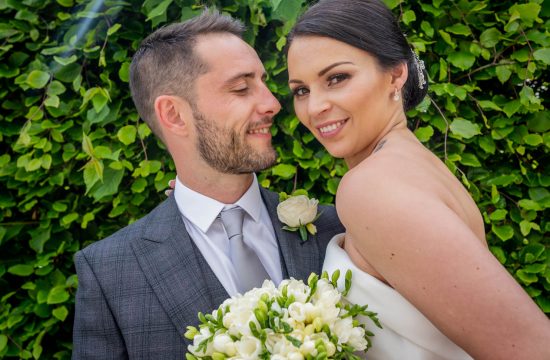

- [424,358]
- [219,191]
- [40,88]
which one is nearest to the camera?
[424,358]

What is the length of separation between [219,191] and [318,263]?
0.54 meters

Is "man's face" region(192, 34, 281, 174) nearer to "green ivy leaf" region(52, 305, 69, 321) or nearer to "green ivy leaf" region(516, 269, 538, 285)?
"green ivy leaf" region(52, 305, 69, 321)

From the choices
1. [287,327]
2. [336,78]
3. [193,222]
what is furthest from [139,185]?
[287,327]

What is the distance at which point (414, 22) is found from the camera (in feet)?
9.59

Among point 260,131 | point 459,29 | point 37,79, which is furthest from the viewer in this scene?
point 37,79

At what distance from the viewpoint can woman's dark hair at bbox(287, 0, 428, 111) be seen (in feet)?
6.35

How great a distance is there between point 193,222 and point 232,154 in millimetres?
333

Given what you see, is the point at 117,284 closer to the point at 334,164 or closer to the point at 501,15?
the point at 334,164

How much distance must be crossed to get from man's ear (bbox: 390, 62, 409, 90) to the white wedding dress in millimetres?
685

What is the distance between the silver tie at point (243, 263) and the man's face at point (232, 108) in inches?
10.9

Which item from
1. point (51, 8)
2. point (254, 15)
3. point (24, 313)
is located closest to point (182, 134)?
point (254, 15)

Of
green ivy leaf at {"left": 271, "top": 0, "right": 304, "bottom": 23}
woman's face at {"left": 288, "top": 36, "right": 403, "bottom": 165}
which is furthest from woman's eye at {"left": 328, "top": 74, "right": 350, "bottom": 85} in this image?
green ivy leaf at {"left": 271, "top": 0, "right": 304, "bottom": 23}

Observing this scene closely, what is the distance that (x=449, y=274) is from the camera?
145 centimetres

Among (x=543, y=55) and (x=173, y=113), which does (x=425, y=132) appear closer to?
(x=543, y=55)
